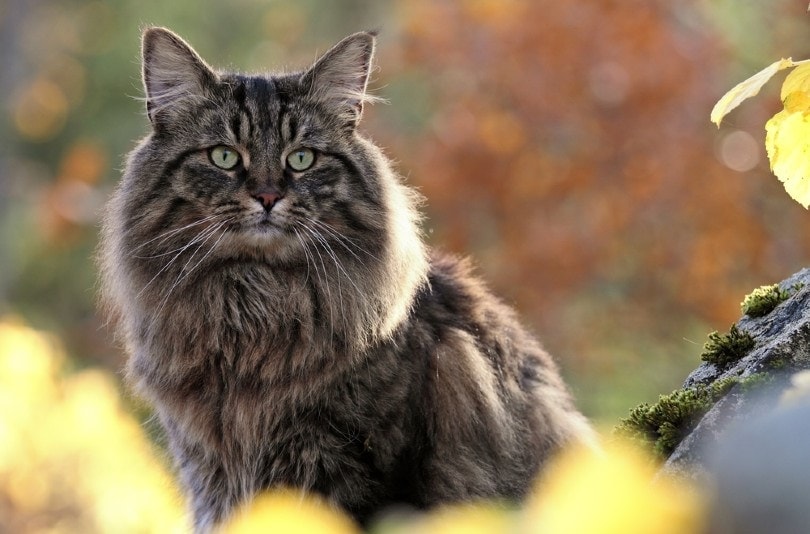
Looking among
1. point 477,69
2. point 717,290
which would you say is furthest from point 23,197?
point 717,290

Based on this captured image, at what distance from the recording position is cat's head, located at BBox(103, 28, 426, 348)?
328 centimetres

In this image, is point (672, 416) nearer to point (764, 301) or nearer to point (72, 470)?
point (764, 301)

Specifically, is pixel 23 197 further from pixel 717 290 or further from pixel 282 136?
pixel 282 136

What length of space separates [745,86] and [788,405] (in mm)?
1536

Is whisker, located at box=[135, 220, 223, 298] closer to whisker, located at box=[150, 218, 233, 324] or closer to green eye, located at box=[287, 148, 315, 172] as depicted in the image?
whisker, located at box=[150, 218, 233, 324]

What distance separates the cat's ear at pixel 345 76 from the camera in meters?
3.49

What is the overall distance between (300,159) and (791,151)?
5.38 ft

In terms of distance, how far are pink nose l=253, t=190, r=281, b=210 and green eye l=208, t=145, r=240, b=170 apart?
189 millimetres

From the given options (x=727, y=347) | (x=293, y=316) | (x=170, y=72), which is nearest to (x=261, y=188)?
(x=293, y=316)

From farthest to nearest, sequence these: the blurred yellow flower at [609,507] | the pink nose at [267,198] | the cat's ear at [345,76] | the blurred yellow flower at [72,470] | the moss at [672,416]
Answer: the blurred yellow flower at [72,470], the cat's ear at [345,76], the pink nose at [267,198], the moss at [672,416], the blurred yellow flower at [609,507]

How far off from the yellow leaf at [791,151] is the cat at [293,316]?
1.34 m

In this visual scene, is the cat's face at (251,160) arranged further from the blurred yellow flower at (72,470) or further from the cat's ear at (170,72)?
the blurred yellow flower at (72,470)

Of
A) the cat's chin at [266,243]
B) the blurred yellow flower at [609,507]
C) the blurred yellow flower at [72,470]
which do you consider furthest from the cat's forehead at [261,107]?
the blurred yellow flower at [609,507]

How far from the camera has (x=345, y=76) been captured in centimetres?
354
